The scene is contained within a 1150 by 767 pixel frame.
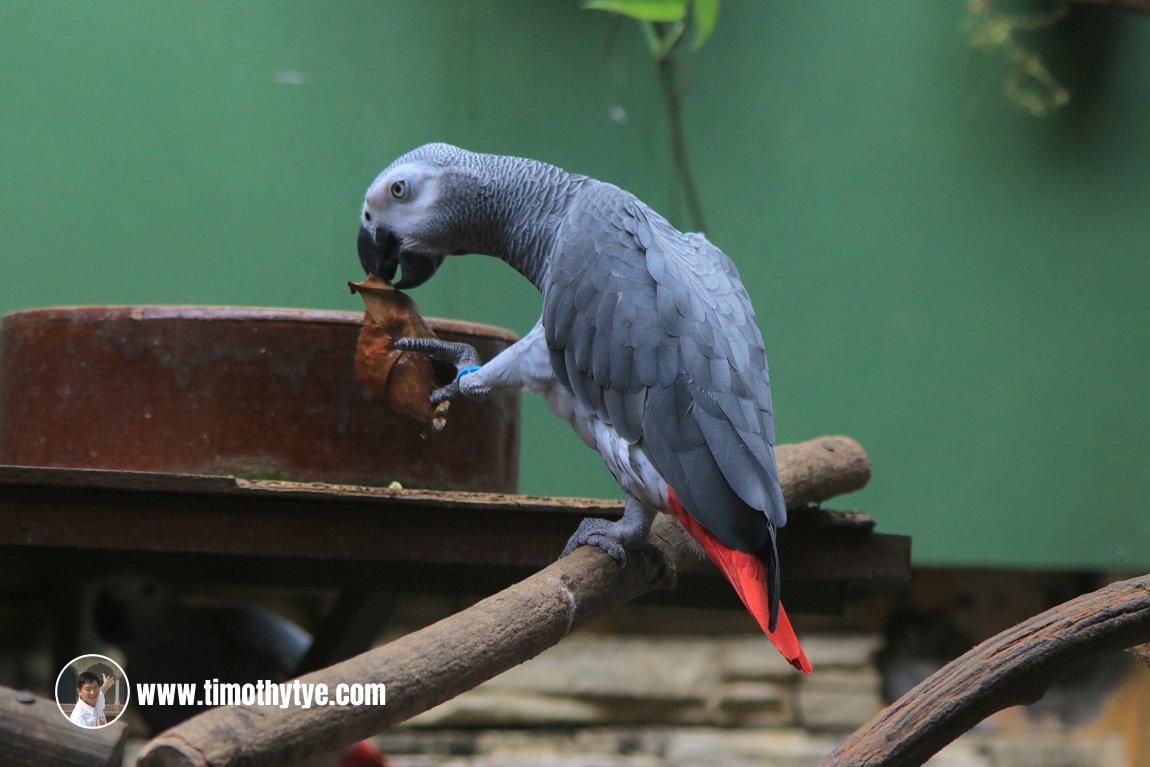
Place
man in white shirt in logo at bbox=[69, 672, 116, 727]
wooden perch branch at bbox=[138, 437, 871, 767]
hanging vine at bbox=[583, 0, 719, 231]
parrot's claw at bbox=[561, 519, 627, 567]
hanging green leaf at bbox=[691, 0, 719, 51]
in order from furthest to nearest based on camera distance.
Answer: hanging vine at bbox=[583, 0, 719, 231] < hanging green leaf at bbox=[691, 0, 719, 51] < parrot's claw at bbox=[561, 519, 627, 567] < man in white shirt in logo at bbox=[69, 672, 116, 727] < wooden perch branch at bbox=[138, 437, 871, 767]

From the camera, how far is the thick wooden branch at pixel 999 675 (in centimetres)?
84

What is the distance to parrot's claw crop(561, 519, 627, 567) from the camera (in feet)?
3.23

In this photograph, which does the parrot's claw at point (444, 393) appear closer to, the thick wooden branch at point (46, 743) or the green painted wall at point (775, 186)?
the thick wooden branch at point (46, 743)

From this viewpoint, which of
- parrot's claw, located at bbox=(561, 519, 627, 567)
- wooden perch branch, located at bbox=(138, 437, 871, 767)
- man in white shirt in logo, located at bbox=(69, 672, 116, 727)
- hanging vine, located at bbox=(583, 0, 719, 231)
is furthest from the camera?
hanging vine, located at bbox=(583, 0, 719, 231)

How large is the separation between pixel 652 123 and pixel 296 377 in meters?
1.03

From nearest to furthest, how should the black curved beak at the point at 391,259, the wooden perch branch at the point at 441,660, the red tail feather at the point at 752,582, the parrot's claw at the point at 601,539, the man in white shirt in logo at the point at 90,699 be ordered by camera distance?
the wooden perch branch at the point at 441,660
the man in white shirt in logo at the point at 90,699
the red tail feather at the point at 752,582
the parrot's claw at the point at 601,539
the black curved beak at the point at 391,259

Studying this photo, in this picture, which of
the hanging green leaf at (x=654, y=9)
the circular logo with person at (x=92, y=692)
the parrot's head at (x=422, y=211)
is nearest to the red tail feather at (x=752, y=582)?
the parrot's head at (x=422, y=211)

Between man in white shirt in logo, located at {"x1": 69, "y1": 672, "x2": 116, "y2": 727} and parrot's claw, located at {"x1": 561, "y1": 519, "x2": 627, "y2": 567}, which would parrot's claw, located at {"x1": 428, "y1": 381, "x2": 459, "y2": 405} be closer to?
parrot's claw, located at {"x1": 561, "y1": 519, "x2": 627, "y2": 567}

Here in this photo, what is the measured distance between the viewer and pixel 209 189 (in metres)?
1.82

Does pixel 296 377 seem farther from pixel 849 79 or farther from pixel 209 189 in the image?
pixel 849 79

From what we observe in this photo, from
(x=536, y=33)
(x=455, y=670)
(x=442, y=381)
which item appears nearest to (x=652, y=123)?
(x=536, y=33)

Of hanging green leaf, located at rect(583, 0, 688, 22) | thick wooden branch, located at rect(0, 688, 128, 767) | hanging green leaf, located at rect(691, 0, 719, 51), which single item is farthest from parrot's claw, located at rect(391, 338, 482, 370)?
hanging green leaf, located at rect(691, 0, 719, 51)

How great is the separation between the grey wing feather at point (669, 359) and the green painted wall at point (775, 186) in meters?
0.87

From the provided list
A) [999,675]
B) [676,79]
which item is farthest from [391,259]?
[676,79]
